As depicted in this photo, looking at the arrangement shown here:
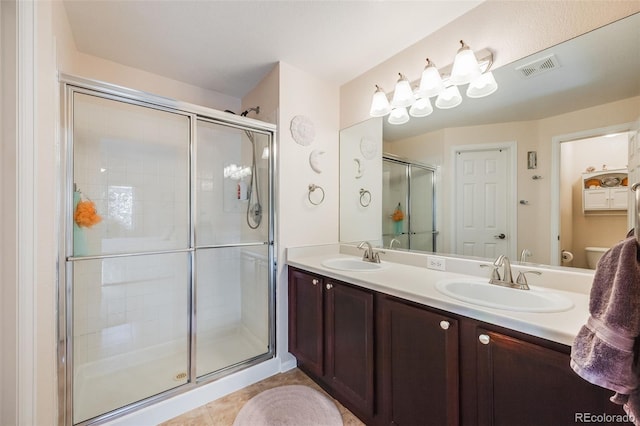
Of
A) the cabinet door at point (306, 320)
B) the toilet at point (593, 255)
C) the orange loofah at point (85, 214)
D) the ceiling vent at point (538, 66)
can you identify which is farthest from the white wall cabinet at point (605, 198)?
the orange loofah at point (85, 214)

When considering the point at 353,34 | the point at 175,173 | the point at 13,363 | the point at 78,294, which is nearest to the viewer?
the point at 13,363

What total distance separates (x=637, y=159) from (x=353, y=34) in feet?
5.29

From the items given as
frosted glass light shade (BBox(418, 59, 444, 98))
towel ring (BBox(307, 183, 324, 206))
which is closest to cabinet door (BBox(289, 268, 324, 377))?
towel ring (BBox(307, 183, 324, 206))

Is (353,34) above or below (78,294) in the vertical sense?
above

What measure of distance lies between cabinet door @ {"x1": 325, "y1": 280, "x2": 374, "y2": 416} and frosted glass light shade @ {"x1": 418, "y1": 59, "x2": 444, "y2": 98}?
1.32 m

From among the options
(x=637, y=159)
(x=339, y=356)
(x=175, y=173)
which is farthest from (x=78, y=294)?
(x=637, y=159)

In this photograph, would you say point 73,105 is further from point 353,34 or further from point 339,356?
point 339,356

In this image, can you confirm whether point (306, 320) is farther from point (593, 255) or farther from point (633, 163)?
point (633, 163)

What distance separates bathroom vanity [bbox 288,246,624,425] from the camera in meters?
0.83

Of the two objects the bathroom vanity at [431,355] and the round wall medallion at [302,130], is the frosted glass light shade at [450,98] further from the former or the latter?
the bathroom vanity at [431,355]

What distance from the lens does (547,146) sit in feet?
4.32

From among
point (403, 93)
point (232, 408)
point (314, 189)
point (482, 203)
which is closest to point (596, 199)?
point (482, 203)

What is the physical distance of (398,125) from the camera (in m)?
1.99

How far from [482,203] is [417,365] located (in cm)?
103
